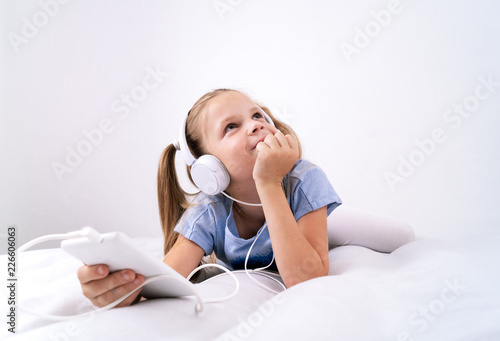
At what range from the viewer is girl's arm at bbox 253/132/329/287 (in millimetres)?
871

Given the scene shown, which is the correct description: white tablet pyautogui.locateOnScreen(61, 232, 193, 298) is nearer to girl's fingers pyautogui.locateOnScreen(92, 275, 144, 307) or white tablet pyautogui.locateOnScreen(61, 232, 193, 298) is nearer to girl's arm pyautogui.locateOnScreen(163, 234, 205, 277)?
girl's fingers pyautogui.locateOnScreen(92, 275, 144, 307)

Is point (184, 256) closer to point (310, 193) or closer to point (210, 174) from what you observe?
point (210, 174)

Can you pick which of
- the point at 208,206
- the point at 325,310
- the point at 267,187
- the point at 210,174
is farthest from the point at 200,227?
the point at 325,310

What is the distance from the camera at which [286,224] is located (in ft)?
2.91

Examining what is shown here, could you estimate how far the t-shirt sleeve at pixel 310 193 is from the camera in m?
1.00

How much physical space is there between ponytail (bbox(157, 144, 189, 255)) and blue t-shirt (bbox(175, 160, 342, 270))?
0.28 ft

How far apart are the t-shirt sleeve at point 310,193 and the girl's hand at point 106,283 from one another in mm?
460

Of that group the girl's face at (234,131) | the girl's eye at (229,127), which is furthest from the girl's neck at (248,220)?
the girl's eye at (229,127)

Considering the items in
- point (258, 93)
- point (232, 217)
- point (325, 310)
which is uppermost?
point (258, 93)

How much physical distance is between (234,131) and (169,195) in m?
0.36

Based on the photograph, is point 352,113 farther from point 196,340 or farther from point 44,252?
point 196,340

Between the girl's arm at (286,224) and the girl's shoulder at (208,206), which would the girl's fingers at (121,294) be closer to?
the girl's arm at (286,224)

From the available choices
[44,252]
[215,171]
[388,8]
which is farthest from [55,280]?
[388,8]

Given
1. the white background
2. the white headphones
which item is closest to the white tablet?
the white headphones
